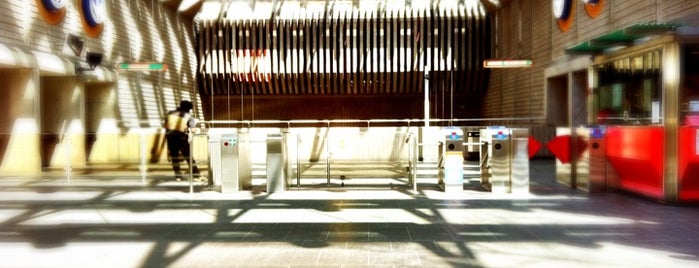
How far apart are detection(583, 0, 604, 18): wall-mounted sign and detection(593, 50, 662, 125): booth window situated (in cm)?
280

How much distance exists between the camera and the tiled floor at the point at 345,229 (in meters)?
4.54

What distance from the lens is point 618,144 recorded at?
27.6 ft

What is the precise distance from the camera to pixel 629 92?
27.7 ft

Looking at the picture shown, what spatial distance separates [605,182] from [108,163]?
32.4 ft

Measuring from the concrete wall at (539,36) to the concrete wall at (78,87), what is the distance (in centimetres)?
964

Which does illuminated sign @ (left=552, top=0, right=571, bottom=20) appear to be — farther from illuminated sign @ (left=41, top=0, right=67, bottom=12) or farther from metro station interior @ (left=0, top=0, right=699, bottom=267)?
illuminated sign @ (left=41, top=0, right=67, bottom=12)

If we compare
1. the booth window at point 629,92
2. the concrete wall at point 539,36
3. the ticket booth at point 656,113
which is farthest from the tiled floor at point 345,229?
A: the concrete wall at point 539,36

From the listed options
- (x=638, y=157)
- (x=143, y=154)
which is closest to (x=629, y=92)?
(x=638, y=157)

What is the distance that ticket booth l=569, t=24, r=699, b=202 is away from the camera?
7.14 meters

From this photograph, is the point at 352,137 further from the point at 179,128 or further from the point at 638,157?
the point at 638,157

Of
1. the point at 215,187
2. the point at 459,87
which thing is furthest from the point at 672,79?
the point at 459,87

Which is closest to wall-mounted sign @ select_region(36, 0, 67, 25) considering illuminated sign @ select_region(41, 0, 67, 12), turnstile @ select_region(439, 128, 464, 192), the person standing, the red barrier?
illuminated sign @ select_region(41, 0, 67, 12)

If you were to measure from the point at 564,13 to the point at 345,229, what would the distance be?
33.3ft

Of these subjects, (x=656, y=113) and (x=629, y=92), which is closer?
(x=656, y=113)
